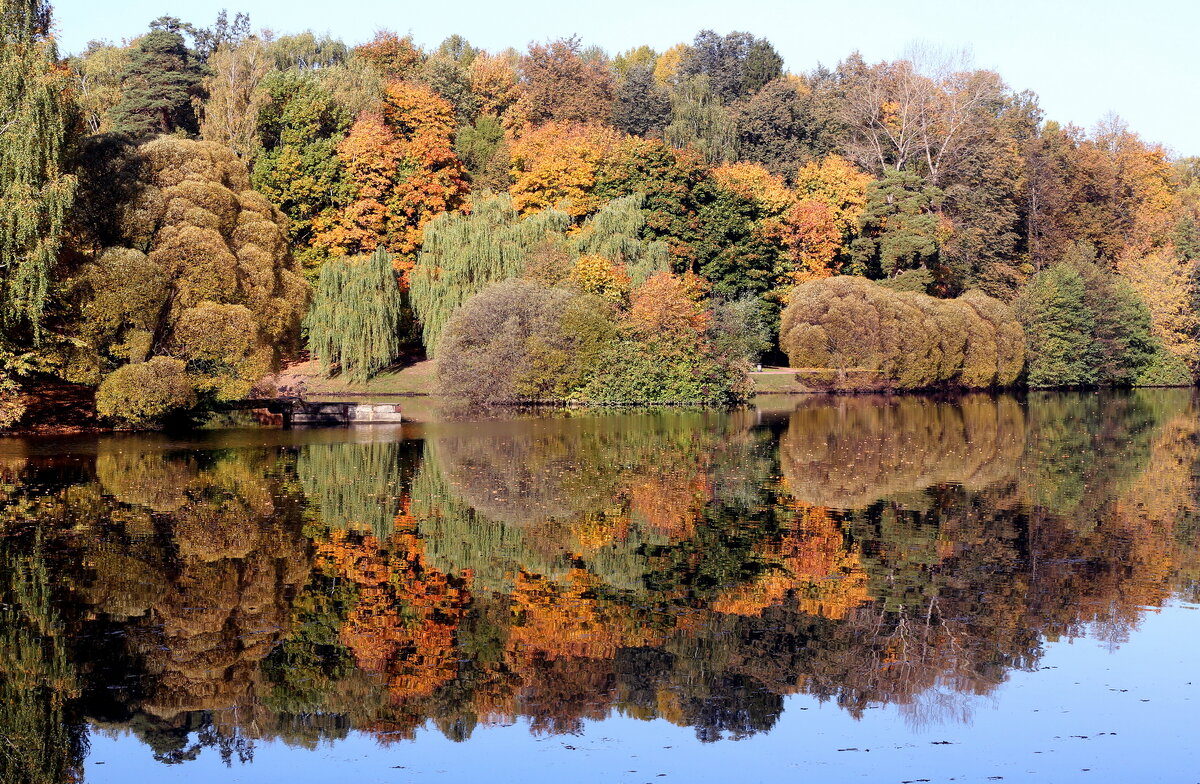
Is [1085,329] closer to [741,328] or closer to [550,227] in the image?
[741,328]

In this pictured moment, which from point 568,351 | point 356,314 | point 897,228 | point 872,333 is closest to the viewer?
point 568,351

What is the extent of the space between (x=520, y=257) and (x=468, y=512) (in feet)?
113

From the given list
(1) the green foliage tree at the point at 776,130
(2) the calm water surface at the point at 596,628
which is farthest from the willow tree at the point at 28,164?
(1) the green foliage tree at the point at 776,130

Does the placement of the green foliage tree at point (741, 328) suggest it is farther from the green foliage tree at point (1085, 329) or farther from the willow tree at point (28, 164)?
the willow tree at point (28, 164)

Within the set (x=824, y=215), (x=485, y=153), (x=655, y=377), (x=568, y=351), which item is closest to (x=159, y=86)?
(x=485, y=153)

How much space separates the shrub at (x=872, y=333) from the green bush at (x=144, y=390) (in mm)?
34254

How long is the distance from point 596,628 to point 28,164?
1000 inches

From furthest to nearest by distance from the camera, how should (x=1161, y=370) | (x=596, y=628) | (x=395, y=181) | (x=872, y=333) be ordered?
(x=1161, y=370), (x=395, y=181), (x=872, y=333), (x=596, y=628)

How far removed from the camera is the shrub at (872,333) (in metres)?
61.0

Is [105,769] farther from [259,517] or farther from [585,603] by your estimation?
[259,517]

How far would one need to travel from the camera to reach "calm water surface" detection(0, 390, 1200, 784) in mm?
9680

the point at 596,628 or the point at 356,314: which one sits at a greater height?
the point at 356,314

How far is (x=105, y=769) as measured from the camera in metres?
9.23

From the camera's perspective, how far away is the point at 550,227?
54.9 meters
